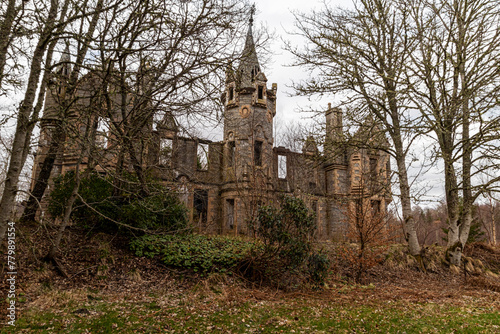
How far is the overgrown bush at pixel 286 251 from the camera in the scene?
8547 millimetres

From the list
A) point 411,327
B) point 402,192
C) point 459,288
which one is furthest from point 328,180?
point 411,327

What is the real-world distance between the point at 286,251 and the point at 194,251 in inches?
104

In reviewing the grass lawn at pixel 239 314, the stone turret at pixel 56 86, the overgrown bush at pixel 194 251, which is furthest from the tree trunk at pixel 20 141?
the overgrown bush at pixel 194 251

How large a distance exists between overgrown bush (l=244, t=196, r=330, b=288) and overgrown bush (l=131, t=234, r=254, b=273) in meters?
0.64

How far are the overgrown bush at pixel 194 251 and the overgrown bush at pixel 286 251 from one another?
0.64m

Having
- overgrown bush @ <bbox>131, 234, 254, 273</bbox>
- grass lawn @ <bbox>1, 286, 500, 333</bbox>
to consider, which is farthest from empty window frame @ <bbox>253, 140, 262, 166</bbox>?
grass lawn @ <bbox>1, 286, 500, 333</bbox>

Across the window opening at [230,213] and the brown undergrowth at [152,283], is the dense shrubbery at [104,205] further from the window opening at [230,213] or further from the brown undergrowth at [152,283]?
the window opening at [230,213]

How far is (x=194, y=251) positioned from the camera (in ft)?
31.4

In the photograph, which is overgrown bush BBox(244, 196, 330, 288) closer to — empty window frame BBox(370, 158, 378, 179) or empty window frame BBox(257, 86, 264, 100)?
empty window frame BBox(370, 158, 378, 179)

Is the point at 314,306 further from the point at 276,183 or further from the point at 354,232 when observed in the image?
the point at 276,183

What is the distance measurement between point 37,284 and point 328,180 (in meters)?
20.0

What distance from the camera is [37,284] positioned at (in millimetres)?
6863

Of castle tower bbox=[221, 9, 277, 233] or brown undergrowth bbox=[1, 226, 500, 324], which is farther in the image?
castle tower bbox=[221, 9, 277, 233]

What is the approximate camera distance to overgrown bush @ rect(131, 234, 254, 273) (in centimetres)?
905
